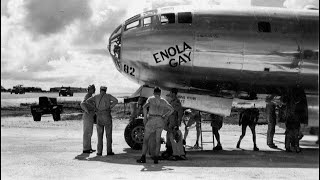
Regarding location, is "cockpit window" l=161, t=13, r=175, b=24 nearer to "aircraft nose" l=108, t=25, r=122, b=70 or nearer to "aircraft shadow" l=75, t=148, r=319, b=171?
"aircraft nose" l=108, t=25, r=122, b=70

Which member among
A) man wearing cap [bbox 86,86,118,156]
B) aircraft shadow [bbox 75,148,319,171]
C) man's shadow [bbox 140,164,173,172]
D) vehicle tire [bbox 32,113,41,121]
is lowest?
aircraft shadow [bbox 75,148,319,171]

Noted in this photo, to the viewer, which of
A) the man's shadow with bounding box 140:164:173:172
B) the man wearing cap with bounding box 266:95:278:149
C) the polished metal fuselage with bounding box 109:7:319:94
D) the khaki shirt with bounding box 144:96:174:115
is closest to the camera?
the man's shadow with bounding box 140:164:173:172

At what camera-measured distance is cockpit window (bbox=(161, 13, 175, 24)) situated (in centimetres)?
1082

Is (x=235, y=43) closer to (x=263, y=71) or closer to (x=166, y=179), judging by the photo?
(x=263, y=71)

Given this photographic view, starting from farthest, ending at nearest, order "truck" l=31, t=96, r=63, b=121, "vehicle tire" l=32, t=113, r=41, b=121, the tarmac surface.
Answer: "truck" l=31, t=96, r=63, b=121
"vehicle tire" l=32, t=113, r=41, b=121
the tarmac surface

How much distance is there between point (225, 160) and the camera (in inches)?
386

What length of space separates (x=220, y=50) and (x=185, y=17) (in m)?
1.38

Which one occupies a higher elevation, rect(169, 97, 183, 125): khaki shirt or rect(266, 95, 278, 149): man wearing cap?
rect(169, 97, 183, 125): khaki shirt

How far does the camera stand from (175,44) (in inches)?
416

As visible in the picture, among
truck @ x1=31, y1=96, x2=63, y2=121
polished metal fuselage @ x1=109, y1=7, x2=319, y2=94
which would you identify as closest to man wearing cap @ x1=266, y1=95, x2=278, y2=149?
polished metal fuselage @ x1=109, y1=7, x2=319, y2=94

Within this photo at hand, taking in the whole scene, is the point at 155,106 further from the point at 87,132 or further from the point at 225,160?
the point at 87,132

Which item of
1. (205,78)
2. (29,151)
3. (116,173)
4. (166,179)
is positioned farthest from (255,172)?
(29,151)

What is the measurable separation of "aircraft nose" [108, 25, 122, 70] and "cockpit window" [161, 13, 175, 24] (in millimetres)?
A: 1374

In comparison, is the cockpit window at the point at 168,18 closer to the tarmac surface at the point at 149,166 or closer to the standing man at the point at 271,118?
the tarmac surface at the point at 149,166
